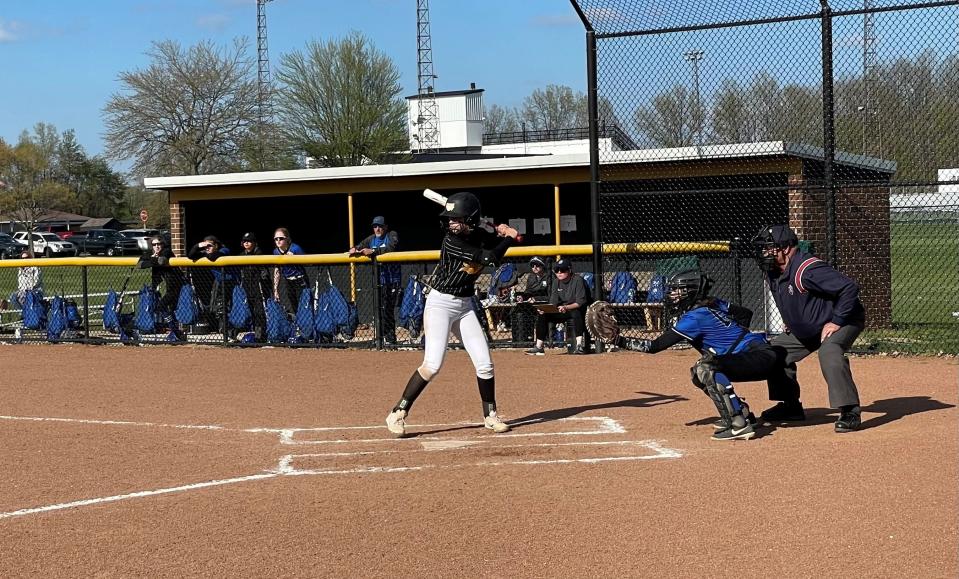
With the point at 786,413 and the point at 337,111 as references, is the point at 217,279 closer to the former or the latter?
the point at 786,413

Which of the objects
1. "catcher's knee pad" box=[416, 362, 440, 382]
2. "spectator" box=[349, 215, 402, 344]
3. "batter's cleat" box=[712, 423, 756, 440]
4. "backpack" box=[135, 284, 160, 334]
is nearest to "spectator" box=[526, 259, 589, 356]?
"spectator" box=[349, 215, 402, 344]

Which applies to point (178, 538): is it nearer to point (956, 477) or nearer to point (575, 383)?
point (956, 477)

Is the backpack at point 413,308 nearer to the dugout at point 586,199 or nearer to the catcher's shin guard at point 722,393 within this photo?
the dugout at point 586,199

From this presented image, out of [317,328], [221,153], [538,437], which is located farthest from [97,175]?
[538,437]

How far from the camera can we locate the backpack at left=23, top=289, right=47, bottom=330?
15211 mm

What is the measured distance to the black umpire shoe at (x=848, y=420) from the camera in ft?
24.1

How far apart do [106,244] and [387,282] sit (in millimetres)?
45084

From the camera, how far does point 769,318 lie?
12.8m

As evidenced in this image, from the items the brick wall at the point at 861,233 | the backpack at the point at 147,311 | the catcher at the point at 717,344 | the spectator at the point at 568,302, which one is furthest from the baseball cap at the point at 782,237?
the backpack at the point at 147,311

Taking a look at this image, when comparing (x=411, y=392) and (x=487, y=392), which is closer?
(x=411, y=392)

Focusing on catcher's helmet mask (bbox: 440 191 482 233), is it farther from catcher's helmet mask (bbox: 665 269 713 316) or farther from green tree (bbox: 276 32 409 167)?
green tree (bbox: 276 32 409 167)

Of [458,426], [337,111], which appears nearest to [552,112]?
[337,111]

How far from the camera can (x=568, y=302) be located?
1241 centimetres

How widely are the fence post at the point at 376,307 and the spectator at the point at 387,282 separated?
0.15 feet
